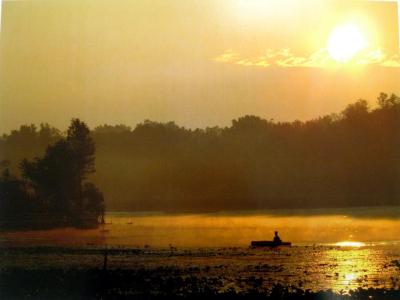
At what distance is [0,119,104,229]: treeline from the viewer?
15.8 ft

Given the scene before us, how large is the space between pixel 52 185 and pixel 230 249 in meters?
1.24

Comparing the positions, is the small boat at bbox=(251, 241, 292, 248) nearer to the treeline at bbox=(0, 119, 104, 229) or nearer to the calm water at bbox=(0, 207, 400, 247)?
the calm water at bbox=(0, 207, 400, 247)

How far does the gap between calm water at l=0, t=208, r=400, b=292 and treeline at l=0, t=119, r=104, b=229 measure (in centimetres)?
9

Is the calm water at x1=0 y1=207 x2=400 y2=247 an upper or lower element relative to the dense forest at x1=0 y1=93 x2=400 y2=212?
lower

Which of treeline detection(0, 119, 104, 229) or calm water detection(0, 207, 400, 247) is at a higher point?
treeline detection(0, 119, 104, 229)

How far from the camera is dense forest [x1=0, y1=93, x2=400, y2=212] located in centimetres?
486

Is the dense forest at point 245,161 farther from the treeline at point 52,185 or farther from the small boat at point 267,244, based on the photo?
the small boat at point 267,244

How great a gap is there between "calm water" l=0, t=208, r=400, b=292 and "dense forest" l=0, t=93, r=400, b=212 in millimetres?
103

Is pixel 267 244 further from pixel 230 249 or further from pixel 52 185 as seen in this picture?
pixel 52 185

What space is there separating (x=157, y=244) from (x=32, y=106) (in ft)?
4.00

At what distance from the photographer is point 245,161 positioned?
4.94 meters

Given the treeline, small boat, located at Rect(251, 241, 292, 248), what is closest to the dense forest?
the treeline

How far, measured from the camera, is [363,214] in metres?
4.92

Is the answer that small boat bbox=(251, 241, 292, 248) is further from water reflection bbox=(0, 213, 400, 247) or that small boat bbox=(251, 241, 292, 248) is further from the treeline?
the treeline
